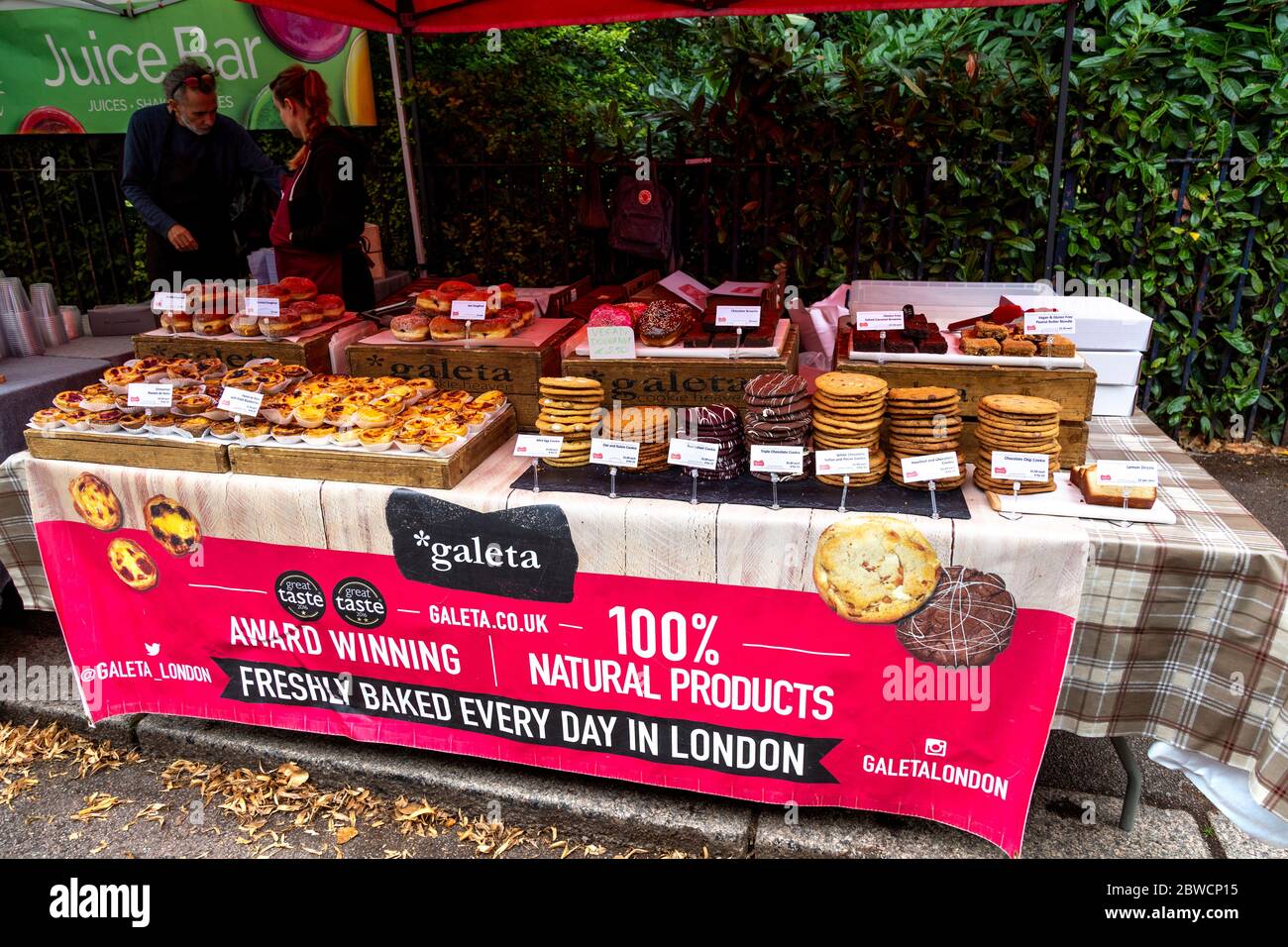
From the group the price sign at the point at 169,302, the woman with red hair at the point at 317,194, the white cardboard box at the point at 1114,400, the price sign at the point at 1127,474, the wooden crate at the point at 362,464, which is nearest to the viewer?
the price sign at the point at 1127,474

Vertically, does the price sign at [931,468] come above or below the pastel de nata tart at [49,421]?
above

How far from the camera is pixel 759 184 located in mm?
6281

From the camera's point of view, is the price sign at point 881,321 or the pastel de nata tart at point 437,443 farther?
the price sign at point 881,321

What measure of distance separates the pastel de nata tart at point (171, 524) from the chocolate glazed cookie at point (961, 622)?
2.41 metres

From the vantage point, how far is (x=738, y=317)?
2916mm

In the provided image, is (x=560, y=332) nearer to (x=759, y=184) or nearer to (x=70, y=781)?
(x=70, y=781)

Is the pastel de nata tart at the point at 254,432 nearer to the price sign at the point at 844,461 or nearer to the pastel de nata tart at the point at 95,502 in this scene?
the pastel de nata tart at the point at 95,502

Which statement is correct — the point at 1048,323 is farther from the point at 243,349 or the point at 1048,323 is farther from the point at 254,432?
the point at 243,349

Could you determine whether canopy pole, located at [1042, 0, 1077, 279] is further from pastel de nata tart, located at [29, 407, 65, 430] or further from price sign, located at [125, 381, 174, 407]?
pastel de nata tart, located at [29, 407, 65, 430]

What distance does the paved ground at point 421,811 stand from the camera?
271 centimetres

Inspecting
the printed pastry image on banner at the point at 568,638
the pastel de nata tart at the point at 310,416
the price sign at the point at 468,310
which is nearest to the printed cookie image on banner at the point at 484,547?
the printed pastry image on banner at the point at 568,638

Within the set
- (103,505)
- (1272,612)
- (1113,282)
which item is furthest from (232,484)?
(1113,282)

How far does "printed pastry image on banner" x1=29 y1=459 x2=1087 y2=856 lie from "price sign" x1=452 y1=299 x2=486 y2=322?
2.67 ft

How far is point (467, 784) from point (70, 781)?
64.4 inches
